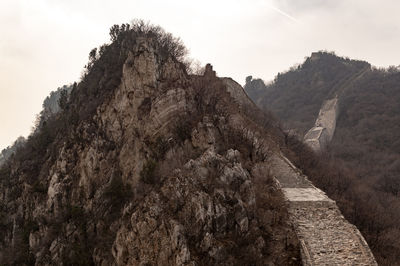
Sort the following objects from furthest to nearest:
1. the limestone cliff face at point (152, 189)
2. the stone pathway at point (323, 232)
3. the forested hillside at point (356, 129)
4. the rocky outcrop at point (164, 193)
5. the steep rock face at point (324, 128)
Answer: the steep rock face at point (324, 128) → the forested hillside at point (356, 129) → the limestone cliff face at point (152, 189) → the rocky outcrop at point (164, 193) → the stone pathway at point (323, 232)

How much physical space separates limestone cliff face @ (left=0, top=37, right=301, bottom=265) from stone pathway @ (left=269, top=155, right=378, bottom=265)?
809 millimetres

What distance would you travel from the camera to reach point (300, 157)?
37875 mm

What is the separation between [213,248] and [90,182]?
52.0 ft

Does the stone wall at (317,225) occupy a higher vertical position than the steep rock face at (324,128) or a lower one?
lower

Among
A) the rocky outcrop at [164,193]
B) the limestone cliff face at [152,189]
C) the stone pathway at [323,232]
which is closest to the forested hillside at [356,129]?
the stone pathway at [323,232]

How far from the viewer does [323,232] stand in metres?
17.2

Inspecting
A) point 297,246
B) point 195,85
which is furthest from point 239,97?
point 297,246

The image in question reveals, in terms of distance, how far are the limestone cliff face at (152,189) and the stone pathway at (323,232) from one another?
809 millimetres

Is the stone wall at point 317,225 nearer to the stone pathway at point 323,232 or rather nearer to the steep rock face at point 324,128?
the stone pathway at point 323,232

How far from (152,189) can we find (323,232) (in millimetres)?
8840

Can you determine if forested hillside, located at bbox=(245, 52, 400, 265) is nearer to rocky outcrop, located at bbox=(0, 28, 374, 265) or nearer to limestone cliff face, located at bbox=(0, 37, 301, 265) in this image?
rocky outcrop, located at bbox=(0, 28, 374, 265)

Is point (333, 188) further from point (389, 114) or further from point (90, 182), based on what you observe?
point (389, 114)

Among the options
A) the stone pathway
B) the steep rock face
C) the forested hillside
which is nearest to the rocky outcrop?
the stone pathway

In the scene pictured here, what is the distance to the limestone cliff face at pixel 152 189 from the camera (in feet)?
56.7
